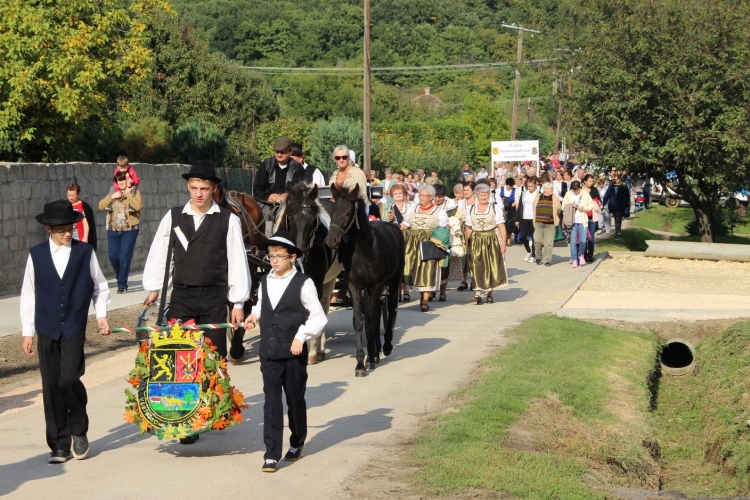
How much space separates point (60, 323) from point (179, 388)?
3.25 feet

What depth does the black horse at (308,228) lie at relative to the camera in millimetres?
11500

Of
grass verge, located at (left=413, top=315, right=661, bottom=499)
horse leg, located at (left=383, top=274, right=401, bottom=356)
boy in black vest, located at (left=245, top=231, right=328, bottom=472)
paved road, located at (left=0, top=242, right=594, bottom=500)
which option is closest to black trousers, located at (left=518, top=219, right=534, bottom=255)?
paved road, located at (left=0, top=242, right=594, bottom=500)

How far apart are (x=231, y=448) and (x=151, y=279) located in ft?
4.67

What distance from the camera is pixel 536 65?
98.3ft

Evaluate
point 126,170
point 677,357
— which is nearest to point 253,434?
point 677,357

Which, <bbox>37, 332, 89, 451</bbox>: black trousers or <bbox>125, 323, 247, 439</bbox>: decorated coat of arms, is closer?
<bbox>125, 323, 247, 439</bbox>: decorated coat of arms

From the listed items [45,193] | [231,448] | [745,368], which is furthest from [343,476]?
[45,193]

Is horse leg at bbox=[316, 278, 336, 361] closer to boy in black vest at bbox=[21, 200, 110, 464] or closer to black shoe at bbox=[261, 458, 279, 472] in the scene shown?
boy in black vest at bbox=[21, 200, 110, 464]

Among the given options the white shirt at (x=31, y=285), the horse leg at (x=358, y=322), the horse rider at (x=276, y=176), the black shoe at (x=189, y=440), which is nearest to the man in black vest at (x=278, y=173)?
the horse rider at (x=276, y=176)

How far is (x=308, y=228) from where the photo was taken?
11523mm

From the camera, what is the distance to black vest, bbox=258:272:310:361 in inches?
299

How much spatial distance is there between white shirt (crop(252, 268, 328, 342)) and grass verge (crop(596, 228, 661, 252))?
2168cm

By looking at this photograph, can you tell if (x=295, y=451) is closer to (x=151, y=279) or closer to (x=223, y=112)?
(x=151, y=279)

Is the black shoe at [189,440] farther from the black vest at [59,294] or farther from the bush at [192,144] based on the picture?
the bush at [192,144]
